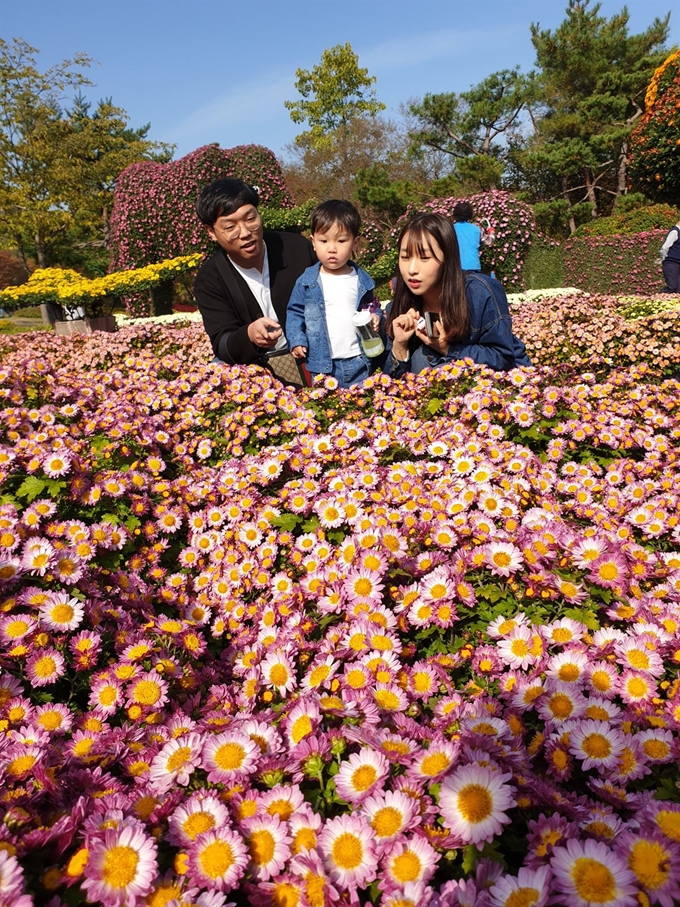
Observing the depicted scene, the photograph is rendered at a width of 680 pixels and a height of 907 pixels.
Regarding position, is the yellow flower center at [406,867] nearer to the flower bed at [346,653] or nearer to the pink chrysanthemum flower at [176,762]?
the flower bed at [346,653]

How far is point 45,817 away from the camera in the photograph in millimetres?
970

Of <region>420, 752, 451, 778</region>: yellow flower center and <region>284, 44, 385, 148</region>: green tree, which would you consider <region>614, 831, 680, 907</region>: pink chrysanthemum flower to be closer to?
<region>420, 752, 451, 778</region>: yellow flower center

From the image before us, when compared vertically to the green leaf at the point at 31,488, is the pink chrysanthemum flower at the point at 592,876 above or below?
below

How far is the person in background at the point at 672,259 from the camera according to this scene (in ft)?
20.7

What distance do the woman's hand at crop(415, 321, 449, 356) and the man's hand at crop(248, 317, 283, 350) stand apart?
80 centimetres

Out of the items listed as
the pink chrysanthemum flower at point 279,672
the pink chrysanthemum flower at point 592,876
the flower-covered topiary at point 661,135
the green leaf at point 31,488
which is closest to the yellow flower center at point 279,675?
the pink chrysanthemum flower at point 279,672

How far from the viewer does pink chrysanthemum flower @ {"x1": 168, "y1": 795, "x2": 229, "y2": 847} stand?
910mm

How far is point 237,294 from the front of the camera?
11.8ft

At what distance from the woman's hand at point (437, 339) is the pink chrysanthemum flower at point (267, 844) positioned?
8.39 ft

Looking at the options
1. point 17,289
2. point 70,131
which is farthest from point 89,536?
point 70,131

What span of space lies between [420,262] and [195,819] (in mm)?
2585

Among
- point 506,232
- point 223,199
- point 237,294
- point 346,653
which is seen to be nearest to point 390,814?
point 346,653

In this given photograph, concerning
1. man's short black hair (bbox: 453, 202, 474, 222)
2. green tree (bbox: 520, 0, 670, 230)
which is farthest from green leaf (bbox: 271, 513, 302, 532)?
green tree (bbox: 520, 0, 670, 230)

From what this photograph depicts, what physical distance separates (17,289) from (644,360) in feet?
35.9
